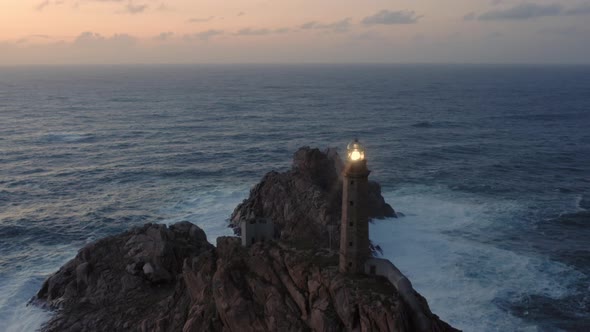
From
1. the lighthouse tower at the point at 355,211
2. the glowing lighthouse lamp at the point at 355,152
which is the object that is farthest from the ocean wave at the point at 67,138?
the glowing lighthouse lamp at the point at 355,152

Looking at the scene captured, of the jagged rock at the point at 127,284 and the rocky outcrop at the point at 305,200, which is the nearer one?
the jagged rock at the point at 127,284

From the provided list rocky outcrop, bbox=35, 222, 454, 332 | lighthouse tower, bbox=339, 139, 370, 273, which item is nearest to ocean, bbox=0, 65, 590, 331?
rocky outcrop, bbox=35, 222, 454, 332

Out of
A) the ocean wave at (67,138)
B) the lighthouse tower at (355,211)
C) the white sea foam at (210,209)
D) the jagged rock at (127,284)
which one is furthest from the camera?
the ocean wave at (67,138)

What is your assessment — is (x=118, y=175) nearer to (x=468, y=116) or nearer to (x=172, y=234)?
(x=172, y=234)

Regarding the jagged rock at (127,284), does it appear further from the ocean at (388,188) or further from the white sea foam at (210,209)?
the white sea foam at (210,209)

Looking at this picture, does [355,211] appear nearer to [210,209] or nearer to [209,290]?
[209,290]

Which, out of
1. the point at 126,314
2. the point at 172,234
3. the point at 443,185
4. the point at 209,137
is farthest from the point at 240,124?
the point at 126,314
